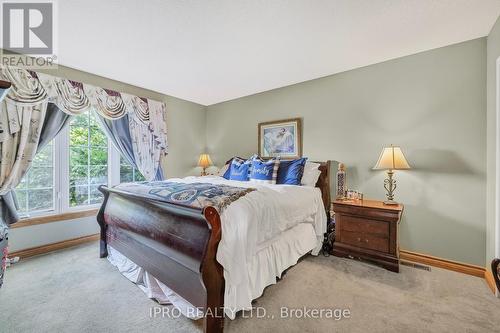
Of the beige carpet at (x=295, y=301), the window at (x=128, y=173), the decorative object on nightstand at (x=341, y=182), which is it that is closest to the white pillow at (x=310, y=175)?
the decorative object on nightstand at (x=341, y=182)

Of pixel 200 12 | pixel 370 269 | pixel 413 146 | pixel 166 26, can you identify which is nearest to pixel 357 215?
pixel 370 269

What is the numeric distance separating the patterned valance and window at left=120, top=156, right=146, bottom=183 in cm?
34

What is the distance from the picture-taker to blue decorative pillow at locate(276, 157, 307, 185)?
2731mm

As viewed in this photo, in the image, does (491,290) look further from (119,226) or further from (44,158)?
(44,158)

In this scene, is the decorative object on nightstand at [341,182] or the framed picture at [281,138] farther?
the framed picture at [281,138]

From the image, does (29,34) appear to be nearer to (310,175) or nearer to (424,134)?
(310,175)

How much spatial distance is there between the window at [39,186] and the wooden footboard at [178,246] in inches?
53.1

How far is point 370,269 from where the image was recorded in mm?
2229

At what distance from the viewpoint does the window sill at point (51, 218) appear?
249cm

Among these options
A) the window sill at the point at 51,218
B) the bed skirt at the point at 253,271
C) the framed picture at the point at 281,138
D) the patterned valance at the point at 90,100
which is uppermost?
the patterned valance at the point at 90,100

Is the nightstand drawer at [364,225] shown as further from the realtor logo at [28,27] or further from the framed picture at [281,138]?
the realtor logo at [28,27]

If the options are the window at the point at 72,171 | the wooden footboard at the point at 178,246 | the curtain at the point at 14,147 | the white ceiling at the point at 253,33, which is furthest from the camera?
the window at the point at 72,171

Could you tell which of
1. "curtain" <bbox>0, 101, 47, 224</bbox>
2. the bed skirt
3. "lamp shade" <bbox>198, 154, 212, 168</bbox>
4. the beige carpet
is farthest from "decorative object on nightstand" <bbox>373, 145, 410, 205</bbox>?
"curtain" <bbox>0, 101, 47, 224</bbox>

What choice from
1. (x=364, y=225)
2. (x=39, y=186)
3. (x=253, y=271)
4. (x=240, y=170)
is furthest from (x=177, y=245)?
(x=39, y=186)
